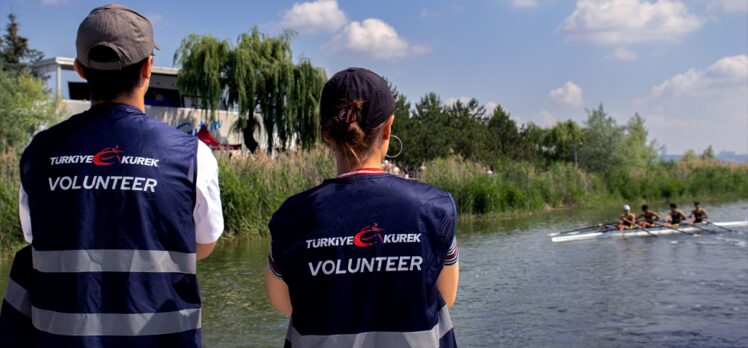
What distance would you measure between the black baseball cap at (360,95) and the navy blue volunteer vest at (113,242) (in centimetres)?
45

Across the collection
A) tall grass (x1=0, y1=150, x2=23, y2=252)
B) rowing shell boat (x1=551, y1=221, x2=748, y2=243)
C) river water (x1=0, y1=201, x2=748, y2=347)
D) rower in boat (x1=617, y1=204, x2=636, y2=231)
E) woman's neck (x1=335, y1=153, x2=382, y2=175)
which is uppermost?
woman's neck (x1=335, y1=153, x2=382, y2=175)

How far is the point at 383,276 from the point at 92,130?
3.28 ft

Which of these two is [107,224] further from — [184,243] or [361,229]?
[361,229]

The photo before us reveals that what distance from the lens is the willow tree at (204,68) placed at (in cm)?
3041

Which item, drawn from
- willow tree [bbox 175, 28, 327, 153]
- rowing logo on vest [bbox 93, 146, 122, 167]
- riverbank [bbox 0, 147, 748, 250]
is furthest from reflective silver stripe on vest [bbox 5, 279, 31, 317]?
willow tree [bbox 175, 28, 327, 153]

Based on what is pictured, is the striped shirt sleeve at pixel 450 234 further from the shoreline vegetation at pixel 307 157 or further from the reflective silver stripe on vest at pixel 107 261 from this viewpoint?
the shoreline vegetation at pixel 307 157

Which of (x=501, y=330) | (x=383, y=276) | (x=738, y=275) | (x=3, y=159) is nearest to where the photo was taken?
(x=383, y=276)

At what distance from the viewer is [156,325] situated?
2143mm

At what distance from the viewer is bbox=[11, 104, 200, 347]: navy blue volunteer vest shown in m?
2.13

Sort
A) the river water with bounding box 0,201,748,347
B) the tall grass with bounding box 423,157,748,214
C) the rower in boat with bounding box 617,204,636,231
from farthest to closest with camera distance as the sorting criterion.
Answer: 1. the tall grass with bounding box 423,157,748,214
2. the rower in boat with bounding box 617,204,636,231
3. the river water with bounding box 0,201,748,347

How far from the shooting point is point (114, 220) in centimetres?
214

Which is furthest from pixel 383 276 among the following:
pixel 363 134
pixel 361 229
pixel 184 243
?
pixel 184 243

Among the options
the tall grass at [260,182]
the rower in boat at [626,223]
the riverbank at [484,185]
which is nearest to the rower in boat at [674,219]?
the rower in boat at [626,223]

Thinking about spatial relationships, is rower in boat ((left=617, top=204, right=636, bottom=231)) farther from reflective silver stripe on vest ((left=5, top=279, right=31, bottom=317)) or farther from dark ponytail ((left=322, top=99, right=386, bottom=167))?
reflective silver stripe on vest ((left=5, top=279, right=31, bottom=317))
